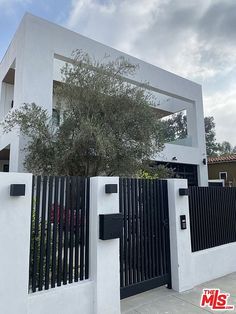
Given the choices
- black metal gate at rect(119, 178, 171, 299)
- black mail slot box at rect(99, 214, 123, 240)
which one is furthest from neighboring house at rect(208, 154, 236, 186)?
black mail slot box at rect(99, 214, 123, 240)

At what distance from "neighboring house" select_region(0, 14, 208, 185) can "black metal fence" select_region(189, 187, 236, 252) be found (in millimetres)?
3788

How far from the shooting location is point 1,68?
12.3 m

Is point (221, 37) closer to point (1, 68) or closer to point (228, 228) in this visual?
point (228, 228)

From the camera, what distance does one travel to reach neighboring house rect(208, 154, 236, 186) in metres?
20.8

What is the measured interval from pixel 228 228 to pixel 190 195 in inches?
66.1

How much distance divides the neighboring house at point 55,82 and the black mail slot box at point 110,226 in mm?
5400

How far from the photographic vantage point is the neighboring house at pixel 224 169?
20.8 meters

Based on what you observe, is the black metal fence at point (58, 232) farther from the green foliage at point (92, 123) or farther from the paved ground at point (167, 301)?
the green foliage at point (92, 123)

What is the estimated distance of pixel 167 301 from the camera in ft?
13.8

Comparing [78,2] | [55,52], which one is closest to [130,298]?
[55,52]

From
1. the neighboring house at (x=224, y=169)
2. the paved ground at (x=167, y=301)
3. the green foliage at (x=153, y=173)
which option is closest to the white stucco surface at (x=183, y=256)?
the paved ground at (x=167, y=301)

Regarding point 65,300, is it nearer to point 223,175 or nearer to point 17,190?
point 17,190

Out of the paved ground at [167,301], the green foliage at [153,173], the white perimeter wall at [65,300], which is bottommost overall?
the paved ground at [167,301]

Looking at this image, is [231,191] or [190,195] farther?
[231,191]
